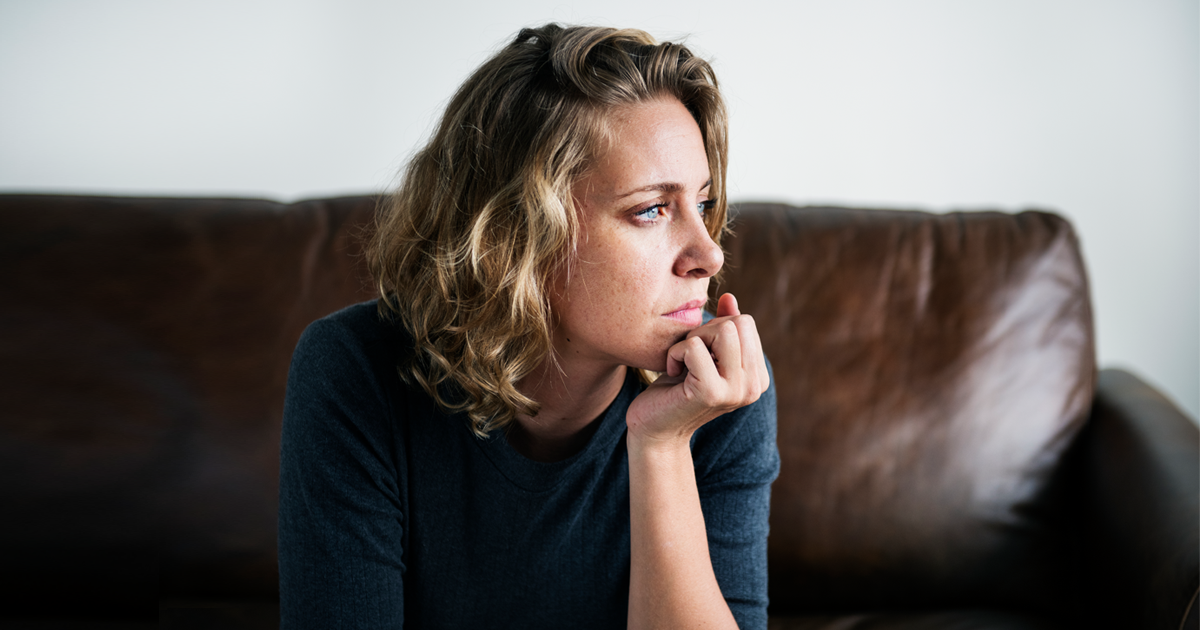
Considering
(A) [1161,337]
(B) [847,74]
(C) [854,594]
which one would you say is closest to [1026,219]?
(B) [847,74]

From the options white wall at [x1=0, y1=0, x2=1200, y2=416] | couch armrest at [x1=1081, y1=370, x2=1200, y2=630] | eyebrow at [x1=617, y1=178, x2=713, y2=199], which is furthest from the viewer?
white wall at [x1=0, y1=0, x2=1200, y2=416]

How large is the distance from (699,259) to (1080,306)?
3.15 feet

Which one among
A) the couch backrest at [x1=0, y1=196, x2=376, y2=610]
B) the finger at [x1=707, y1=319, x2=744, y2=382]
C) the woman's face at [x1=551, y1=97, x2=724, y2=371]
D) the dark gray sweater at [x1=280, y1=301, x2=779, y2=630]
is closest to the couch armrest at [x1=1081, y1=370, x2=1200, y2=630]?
the dark gray sweater at [x1=280, y1=301, x2=779, y2=630]

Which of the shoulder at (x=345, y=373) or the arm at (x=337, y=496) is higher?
the shoulder at (x=345, y=373)

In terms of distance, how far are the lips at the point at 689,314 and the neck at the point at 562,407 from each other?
0.15 m

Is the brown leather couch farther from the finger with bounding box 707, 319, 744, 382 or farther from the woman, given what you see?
the finger with bounding box 707, 319, 744, 382

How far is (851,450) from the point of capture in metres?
1.35

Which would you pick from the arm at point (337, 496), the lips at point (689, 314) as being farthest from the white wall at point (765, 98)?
the arm at point (337, 496)

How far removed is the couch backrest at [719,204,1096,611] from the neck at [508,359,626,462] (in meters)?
0.47

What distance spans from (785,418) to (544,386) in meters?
0.55

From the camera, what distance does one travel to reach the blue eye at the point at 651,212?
2.90 ft

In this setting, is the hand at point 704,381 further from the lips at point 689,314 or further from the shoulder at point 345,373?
the shoulder at point 345,373

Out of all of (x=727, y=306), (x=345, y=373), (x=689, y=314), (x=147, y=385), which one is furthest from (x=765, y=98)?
(x=147, y=385)

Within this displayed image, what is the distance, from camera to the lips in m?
0.92
